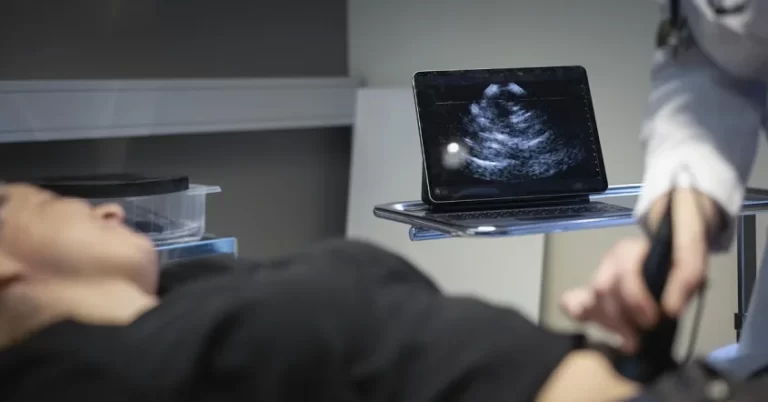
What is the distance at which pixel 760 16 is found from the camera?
397 millimetres

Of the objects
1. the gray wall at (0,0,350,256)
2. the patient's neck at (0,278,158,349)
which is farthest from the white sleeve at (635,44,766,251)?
the gray wall at (0,0,350,256)

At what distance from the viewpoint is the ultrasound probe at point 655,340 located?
1.07 ft

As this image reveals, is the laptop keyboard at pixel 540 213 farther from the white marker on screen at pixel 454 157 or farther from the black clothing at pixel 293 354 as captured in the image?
the black clothing at pixel 293 354

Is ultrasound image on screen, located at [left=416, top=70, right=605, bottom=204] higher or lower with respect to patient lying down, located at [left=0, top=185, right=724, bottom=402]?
higher

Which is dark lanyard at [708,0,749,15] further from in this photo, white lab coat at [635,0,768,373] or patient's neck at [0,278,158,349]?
patient's neck at [0,278,158,349]

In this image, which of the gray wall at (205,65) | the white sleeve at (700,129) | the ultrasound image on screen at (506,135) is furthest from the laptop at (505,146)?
the gray wall at (205,65)

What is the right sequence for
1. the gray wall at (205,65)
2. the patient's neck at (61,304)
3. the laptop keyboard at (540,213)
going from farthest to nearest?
the gray wall at (205,65) < the laptop keyboard at (540,213) < the patient's neck at (61,304)

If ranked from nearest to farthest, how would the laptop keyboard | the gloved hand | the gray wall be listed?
the gloved hand
the laptop keyboard
the gray wall

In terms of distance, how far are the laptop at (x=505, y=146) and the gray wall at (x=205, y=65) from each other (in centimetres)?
41

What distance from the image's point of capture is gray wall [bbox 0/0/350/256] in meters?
1.16

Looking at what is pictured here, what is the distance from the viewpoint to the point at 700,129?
1.38 feet

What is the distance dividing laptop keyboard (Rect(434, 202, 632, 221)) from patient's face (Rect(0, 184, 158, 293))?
0.23 m

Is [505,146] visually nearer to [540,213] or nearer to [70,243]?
[540,213]

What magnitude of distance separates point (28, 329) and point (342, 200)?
769 millimetres
